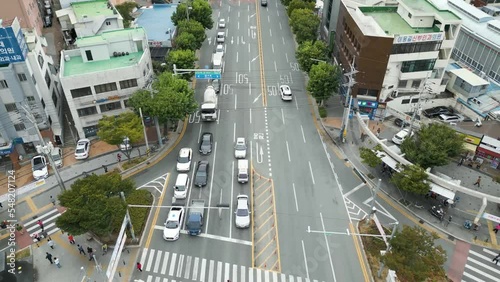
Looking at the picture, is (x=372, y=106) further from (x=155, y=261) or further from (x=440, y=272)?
(x=155, y=261)

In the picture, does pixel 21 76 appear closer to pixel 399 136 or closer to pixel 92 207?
pixel 92 207

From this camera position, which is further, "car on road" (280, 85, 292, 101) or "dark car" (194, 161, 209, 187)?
"car on road" (280, 85, 292, 101)

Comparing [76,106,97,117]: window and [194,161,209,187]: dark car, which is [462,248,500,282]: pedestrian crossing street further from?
[76,106,97,117]: window

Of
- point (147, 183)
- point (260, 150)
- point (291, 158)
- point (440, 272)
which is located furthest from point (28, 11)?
point (440, 272)

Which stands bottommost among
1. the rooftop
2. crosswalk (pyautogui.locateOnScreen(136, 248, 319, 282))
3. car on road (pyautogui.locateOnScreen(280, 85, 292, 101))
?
crosswalk (pyautogui.locateOnScreen(136, 248, 319, 282))

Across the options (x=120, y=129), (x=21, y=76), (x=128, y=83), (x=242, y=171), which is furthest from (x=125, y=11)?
(x=242, y=171)

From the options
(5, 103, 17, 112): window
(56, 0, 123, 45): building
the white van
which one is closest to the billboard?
(5, 103, 17, 112): window

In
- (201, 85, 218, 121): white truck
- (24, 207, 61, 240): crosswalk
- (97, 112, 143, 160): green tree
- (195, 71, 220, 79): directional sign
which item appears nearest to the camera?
(24, 207, 61, 240): crosswalk
